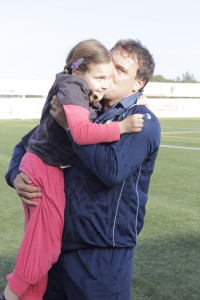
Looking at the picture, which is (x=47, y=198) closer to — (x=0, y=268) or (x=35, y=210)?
(x=35, y=210)

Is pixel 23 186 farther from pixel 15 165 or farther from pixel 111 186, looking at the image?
pixel 111 186

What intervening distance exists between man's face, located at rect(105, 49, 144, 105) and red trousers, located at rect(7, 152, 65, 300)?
44 centimetres

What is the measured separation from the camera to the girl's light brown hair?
2.59m

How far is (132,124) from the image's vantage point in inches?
95.0

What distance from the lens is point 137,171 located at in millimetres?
2533

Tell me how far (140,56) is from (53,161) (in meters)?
0.63

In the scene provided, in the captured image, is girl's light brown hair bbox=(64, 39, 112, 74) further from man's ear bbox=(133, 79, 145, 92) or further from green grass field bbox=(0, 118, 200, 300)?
green grass field bbox=(0, 118, 200, 300)

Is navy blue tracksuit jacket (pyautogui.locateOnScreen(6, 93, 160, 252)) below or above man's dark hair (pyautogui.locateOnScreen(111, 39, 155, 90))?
below

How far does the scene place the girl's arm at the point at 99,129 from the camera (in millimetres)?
2395

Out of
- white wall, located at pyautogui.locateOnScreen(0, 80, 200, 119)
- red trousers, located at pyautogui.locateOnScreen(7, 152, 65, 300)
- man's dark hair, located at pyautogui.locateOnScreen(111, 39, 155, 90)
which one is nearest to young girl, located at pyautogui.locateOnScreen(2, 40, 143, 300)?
red trousers, located at pyautogui.locateOnScreen(7, 152, 65, 300)

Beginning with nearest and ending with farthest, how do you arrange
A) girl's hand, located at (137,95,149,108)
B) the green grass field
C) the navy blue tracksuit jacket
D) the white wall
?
the navy blue tracksuit jacket, girl's hand, located at (137,95,149,108), the green grass field, the white wall

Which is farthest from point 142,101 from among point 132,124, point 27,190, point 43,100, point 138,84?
point 43,100

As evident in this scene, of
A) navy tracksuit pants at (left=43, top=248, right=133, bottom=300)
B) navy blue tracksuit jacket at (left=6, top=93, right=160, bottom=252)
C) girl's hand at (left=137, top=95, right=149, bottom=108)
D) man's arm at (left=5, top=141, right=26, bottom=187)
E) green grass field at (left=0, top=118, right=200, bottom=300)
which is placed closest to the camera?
navy blue tracksuit jacket at (left=6, top=93, right=160, bottom=252)

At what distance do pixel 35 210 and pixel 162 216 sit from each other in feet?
14.3
